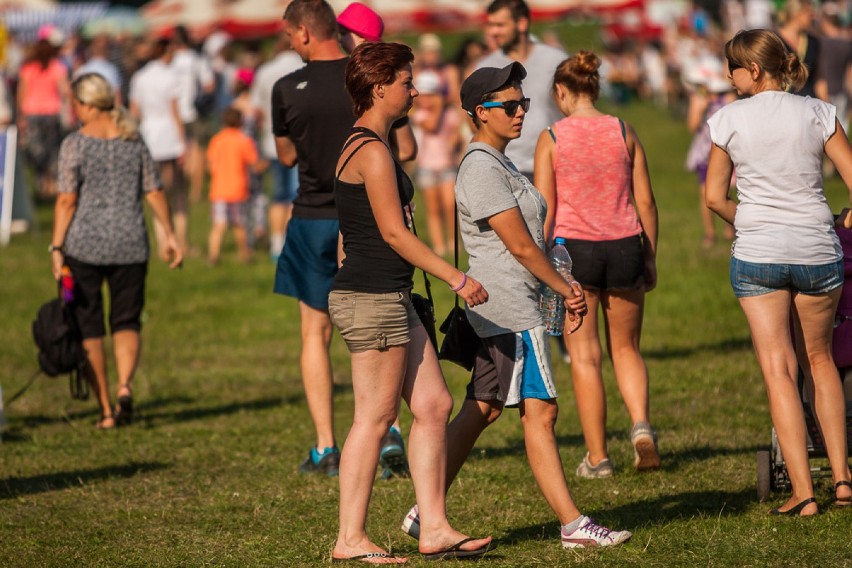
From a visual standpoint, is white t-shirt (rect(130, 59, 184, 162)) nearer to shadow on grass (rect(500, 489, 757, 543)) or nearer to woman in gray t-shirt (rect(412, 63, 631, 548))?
shadow on grass (rect(500, 489, 757, 543))

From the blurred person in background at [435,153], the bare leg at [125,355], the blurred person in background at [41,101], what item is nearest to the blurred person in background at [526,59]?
the bare leg at [125,355]

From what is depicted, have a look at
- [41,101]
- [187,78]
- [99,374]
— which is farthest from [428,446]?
[41,101]

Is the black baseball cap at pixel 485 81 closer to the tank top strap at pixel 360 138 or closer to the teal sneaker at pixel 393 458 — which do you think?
the tank top strap at pixel 360 138

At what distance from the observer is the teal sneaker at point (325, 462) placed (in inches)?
289

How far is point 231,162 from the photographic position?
15.9m

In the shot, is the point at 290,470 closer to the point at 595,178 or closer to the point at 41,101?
the point at 595,178

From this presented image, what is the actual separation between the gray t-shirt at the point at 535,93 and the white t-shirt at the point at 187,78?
9.07 meters

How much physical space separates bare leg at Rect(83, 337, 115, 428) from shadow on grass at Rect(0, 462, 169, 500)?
120cm

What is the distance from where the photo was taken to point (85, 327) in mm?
8867

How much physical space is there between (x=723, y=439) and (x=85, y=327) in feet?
12.7

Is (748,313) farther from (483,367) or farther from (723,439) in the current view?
(723,439)

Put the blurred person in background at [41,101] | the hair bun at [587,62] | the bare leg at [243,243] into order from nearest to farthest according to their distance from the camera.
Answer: the hair bun at [587,62], the bare leg at [243,243], the blurred person in background at [41,101]

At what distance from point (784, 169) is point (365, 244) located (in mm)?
1759

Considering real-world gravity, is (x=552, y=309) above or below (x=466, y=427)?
above
